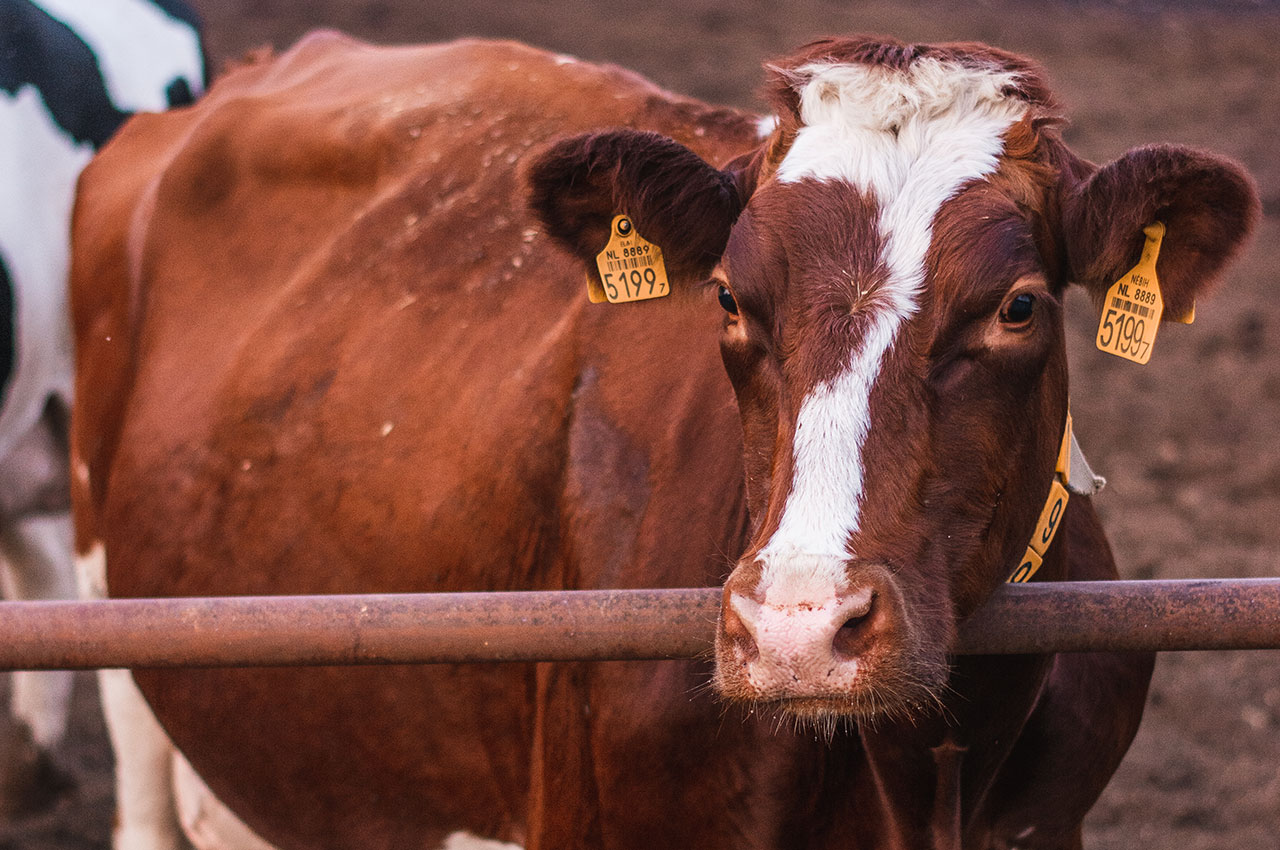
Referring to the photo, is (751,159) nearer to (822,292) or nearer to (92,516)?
(822,292)

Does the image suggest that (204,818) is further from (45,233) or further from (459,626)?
(459,626)

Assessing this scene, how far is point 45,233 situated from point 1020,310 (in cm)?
334

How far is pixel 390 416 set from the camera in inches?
121

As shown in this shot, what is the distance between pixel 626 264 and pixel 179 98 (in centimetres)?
313

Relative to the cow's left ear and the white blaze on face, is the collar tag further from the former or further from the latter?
the white blaze on face

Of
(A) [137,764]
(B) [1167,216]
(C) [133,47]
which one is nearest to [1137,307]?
(B) [1167,216]

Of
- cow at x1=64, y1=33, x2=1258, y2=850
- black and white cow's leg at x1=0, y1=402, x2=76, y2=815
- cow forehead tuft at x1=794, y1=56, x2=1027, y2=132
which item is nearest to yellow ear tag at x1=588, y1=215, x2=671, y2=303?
cow at x1=64, y1=33, x2=1258, y2=850

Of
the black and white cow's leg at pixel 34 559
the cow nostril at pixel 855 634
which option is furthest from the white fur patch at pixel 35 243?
the cow nostril at pixel 855 634

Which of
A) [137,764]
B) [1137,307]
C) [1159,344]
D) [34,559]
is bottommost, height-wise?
[1159,344]

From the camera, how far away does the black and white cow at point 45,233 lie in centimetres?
430

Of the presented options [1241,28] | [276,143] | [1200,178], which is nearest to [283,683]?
[276,143]

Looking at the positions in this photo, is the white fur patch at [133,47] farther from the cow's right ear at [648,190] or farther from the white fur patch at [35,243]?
the cow's right ear at [648,190]

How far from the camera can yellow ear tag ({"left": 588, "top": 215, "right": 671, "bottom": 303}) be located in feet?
7.91

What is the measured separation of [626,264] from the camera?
95.6 inches
